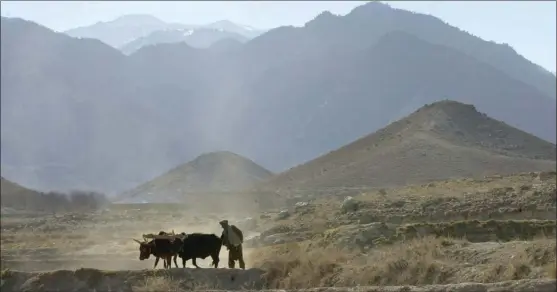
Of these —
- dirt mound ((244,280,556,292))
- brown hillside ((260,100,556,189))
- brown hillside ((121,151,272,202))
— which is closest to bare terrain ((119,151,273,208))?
brown hillside ((121,151,272,202))

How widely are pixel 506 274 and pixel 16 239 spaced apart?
45445mm

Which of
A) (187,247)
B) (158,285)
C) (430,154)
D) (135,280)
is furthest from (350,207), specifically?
(430,154)

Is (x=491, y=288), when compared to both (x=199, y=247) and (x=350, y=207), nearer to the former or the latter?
(x=199, y=247)

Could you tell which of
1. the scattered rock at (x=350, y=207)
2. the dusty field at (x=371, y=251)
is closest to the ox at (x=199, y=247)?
the dusty field at (x=371, y=251)

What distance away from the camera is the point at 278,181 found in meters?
98.6

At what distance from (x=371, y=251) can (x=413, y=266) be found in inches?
175

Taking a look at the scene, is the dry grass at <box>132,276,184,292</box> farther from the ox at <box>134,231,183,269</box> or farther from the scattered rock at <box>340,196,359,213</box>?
the scattered rock at <box>340,196,359,213</box>

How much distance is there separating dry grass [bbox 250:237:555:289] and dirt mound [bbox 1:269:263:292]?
2.23 ft

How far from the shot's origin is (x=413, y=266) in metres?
13.6

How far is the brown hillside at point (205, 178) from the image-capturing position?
121 m

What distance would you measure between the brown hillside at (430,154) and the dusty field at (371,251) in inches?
1004

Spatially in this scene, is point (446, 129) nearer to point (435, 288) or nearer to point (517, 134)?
point (517, 134)

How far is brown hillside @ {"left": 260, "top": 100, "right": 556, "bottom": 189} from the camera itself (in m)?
76.5

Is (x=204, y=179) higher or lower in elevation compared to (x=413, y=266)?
higher
